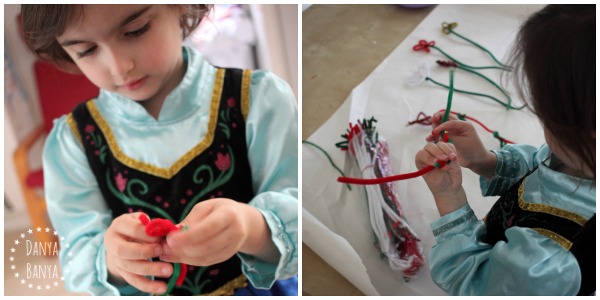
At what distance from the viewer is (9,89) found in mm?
485

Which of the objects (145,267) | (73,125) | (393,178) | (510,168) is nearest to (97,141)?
(73,125)

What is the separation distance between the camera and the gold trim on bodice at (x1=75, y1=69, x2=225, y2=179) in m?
0.48

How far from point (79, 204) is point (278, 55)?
246mm

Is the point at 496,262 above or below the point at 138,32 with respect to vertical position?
below

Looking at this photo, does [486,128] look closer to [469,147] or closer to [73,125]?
[469,147]

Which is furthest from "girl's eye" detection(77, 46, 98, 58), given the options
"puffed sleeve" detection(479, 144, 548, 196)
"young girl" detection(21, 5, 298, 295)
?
"puffed sleeve" detection(479, 144, 548, 196)

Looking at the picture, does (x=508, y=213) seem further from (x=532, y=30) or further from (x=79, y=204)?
(x=79, y=204)

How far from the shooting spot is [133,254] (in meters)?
0.45

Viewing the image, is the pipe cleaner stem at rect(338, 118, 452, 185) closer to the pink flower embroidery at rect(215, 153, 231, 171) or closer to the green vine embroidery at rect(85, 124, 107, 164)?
the pink flower embroidery at rect(215, 153, 231, 171)

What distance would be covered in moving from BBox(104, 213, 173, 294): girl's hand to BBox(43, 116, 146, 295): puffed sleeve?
2 centimetres

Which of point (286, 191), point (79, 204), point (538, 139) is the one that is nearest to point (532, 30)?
point (538, 139)

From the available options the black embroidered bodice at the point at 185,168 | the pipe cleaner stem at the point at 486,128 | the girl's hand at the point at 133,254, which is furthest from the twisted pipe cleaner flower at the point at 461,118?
the girl's hand at the point at 133,254

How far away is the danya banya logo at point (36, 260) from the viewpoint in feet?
1.60

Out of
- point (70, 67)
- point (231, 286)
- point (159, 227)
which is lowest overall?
point (231, 286)
